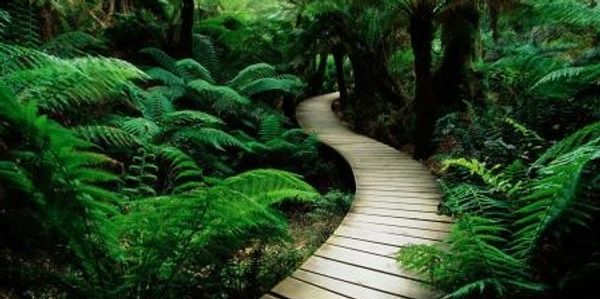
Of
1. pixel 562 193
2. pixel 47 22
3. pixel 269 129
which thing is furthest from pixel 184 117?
pixel 562 193

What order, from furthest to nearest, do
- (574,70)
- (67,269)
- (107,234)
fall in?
(574,70) → (67,269) → (107,234)

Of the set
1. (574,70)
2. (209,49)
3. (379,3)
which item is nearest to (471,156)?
(574,70)

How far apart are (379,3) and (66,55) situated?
413 centimetres

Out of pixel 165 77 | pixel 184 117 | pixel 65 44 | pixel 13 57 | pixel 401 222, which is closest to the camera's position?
pixel 13 57

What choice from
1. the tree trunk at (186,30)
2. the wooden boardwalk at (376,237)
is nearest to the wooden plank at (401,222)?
the wooden boardwalk at (376,237)

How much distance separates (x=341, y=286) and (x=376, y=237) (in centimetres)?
94

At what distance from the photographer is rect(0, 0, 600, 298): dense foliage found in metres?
2.17

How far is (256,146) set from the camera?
21.3 feet

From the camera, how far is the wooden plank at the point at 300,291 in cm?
263

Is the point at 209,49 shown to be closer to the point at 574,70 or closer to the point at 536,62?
the point at 536,62

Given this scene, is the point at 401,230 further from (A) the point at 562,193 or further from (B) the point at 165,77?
(B) the point at 165,77

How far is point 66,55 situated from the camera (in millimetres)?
5047

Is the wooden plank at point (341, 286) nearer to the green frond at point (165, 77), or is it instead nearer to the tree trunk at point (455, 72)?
the green frond at point (165, 77)

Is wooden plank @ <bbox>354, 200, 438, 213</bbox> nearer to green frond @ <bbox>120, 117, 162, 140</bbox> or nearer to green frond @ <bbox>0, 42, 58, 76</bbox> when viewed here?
green frond @ <bbox>120, 117, 162, 140</bbox>
